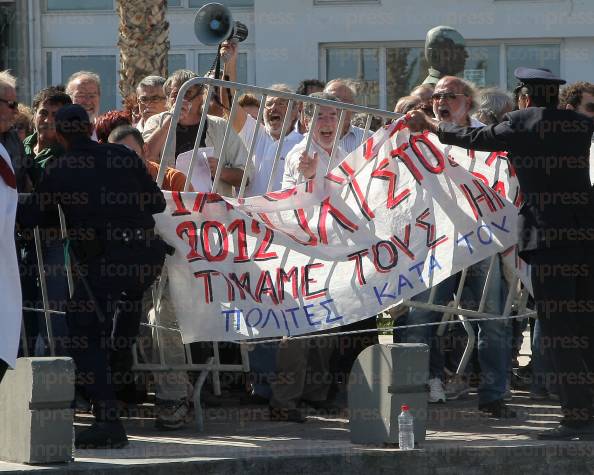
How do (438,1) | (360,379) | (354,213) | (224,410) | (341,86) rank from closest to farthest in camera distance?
(360,379) < (354,213) < (224,410) < (341,86) < (438,1)

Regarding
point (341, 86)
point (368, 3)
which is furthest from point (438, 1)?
point (341, 86)

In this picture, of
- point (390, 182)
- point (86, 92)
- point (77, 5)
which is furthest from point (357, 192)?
point (77, 5)

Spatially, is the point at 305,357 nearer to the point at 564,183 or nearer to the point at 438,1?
the point at 564,183

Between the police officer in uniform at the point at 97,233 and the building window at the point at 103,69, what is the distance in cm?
1571

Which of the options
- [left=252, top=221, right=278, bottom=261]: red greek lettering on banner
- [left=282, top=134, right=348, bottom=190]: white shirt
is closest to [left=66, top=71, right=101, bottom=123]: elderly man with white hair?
[left=282, top=134, right=348, bottom=190]: white shirt

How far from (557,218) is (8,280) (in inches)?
114

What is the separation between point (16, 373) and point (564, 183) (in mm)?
2998

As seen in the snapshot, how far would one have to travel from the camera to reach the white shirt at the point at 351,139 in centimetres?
880

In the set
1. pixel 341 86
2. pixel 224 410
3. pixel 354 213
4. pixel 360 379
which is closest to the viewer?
pixel 360 379

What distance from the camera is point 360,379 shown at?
24.5 feet

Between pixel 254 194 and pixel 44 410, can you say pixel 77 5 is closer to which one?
pixel 254 194

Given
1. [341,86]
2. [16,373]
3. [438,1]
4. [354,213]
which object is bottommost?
[16,373]

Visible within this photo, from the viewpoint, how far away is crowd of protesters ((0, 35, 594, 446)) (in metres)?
8.05

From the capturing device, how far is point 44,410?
674 centimetres
